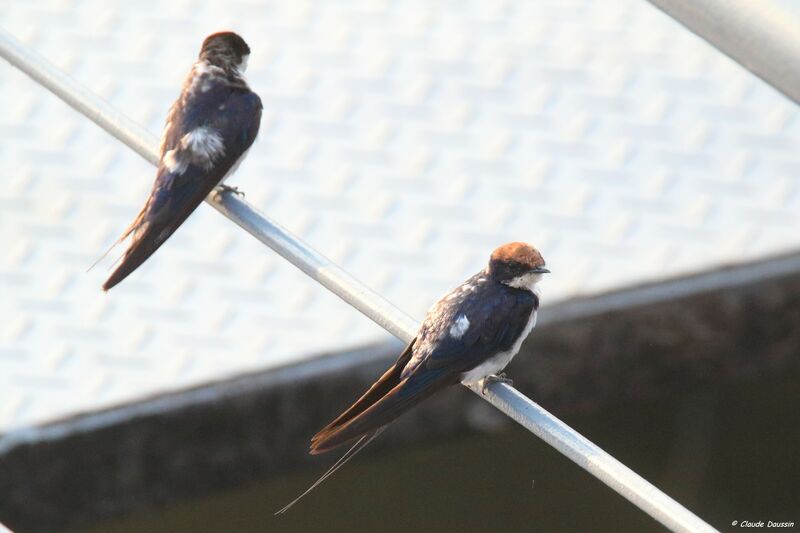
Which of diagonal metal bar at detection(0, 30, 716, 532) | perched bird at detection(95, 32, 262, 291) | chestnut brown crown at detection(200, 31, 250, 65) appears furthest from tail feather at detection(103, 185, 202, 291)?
chestnut brown crown at detection(200, 31, 250, 65)

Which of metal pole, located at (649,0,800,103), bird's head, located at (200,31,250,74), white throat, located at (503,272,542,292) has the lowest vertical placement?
metal pole, located at (649,0,800,103)

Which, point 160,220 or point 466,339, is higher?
point 466,339

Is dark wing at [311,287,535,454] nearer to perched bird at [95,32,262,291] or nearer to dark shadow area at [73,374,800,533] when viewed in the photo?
perched bird at [95,32,262,291]

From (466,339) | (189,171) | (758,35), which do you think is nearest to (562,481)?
(466,339)

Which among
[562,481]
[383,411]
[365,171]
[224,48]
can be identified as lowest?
[383,411]

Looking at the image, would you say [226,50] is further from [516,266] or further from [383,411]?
[383,411]

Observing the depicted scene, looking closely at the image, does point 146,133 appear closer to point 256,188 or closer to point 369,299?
point 369,299

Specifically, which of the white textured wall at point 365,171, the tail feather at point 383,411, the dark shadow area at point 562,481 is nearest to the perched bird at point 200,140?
the tail feather at point 383,411

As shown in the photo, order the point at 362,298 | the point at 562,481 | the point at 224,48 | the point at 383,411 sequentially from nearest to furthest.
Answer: the point at 362,298
the point at 383,411
the point at 224,48
the point at 562,481
